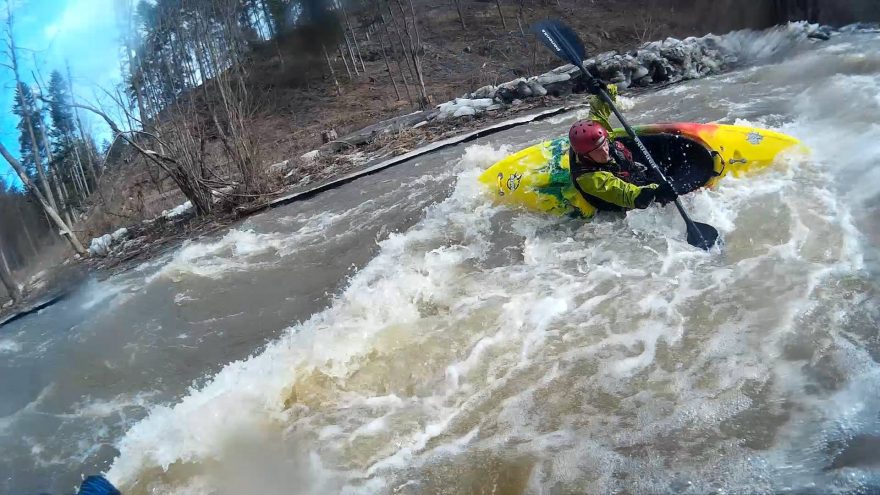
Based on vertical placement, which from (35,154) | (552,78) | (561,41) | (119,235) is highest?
(35,154)

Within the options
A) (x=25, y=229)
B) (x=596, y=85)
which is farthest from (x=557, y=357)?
(x=25, y=229)

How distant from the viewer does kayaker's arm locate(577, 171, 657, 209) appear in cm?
473

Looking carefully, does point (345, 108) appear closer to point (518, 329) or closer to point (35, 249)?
point (35, 249)

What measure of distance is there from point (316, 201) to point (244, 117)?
2.59m

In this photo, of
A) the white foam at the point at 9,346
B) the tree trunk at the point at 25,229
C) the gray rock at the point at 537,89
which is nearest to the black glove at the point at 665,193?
the white foam at the point at 9,346

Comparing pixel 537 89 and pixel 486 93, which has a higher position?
pixel 486 93

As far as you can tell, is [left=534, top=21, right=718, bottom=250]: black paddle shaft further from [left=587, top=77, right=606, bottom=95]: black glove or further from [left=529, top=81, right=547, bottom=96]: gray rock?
[left=529, top=81, right=547, bottom=96]: gray rock

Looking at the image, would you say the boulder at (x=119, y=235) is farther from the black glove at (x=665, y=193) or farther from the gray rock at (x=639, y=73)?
the gray rock at (x=639, y=73)

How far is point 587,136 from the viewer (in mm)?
4727

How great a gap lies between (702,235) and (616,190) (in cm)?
75

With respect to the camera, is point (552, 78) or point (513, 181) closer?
point (513, 181)

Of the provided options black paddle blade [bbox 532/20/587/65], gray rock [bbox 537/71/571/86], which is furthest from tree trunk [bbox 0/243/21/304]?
gray rock [bbox 537/71/571/86]

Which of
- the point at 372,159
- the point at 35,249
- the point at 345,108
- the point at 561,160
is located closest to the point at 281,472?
the point at 561,160

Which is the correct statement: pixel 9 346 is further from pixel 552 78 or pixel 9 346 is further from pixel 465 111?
pixel 552 78
